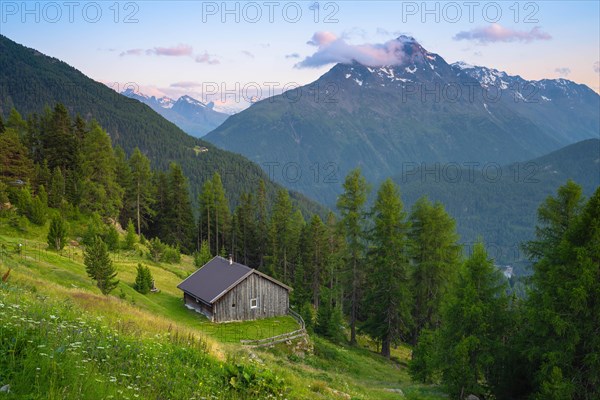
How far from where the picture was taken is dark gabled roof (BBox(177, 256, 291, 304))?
3973cm

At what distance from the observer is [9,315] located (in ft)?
28.0

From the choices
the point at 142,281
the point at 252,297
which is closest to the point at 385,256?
the point at 252,297

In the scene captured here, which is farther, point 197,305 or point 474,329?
point 197,305

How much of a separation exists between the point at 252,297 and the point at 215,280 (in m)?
4.11

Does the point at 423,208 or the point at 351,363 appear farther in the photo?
the point at 423,208

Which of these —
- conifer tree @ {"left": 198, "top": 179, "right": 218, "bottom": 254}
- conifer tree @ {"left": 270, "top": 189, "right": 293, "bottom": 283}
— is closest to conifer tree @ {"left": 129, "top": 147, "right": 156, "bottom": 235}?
conifer tree @ {"left": 198, "top": 179, "right": 218, "bottom": 254}

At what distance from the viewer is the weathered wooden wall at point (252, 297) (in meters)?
39.9

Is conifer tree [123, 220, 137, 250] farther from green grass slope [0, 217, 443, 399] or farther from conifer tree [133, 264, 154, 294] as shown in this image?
green grass slope [0, 217, 443, 399]

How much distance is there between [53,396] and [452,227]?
39.0 meters

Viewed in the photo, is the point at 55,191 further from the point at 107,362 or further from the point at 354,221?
the point at 107,362

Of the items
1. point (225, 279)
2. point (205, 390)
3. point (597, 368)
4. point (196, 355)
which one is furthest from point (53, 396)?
point (225, 279)

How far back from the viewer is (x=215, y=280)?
42000 millimetres

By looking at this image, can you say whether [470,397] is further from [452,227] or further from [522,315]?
[452,227]

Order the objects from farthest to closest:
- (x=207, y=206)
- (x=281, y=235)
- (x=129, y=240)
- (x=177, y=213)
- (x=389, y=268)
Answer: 1. (x=177, y=213)
2. (x=207, y=206)
3. (x=281, y=235)
4. (x=129, y=240)
5. (x=389, y=268)
